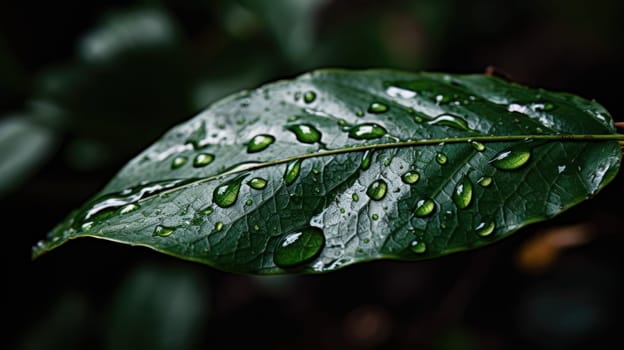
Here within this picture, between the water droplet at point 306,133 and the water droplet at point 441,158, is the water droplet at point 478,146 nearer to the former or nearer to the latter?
the water droplet at point 441,158

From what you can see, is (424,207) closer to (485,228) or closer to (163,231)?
(485,228)

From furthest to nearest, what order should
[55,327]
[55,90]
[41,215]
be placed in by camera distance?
1. [41,215]
2. [55,327]
3. [55,90]

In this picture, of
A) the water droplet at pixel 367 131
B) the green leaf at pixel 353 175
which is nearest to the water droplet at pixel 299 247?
the green leaf at pixel 353 175

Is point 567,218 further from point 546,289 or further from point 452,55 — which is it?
point 452,55

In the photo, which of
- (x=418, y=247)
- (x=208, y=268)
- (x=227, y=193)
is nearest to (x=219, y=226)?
(x=227, y=193)

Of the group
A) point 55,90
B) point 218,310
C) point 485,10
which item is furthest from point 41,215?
point 485,10

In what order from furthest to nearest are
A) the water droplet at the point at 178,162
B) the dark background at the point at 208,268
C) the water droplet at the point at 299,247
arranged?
the dark background at the point at 208,268 < the water droplet at the point at 178,162 < the water droplet at the point at 299,247
